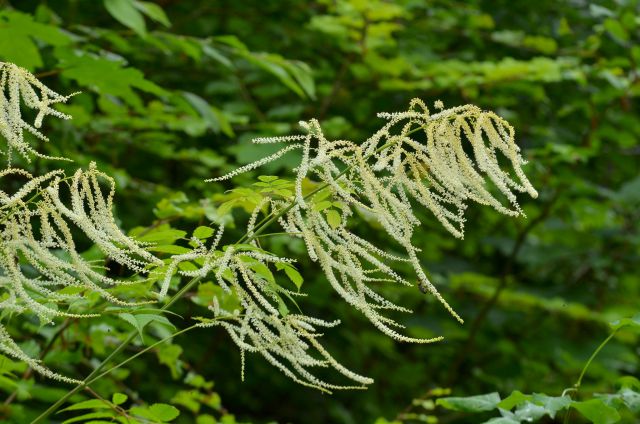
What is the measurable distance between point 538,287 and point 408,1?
2783mm

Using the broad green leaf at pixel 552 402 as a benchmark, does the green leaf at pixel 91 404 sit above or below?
above

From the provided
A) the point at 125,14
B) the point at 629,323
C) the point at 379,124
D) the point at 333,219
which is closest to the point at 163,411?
the point at 333,219

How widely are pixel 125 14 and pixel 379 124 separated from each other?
2312 millimetres

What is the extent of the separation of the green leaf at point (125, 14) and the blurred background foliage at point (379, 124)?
0.05ft

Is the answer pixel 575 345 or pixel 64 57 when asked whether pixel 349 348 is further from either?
pixel 64 57

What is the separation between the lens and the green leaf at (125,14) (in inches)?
123

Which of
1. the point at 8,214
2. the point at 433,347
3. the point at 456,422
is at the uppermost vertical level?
the point at 8,214

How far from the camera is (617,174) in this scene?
6.88 metres

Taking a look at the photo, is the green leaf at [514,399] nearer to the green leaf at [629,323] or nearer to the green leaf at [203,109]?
the green leaf at [629,323]

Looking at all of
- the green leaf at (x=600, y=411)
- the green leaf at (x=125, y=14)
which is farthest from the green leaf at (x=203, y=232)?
the green leaf at (x=125, y=14)

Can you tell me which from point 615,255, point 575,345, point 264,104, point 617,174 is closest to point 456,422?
point 575,345

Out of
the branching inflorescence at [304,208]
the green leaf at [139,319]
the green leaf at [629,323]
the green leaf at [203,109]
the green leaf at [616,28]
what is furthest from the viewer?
the green leaf at [616,28]

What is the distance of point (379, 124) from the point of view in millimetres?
5172

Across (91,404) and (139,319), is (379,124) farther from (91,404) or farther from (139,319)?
(139,319)
